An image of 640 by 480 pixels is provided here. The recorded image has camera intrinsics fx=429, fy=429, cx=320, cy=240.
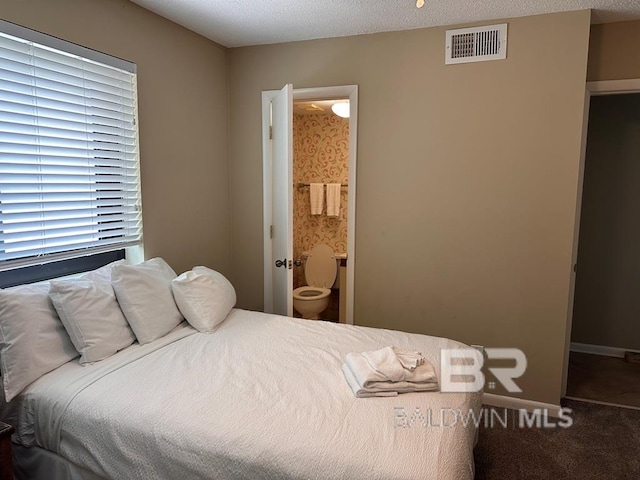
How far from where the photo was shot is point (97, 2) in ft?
7.52

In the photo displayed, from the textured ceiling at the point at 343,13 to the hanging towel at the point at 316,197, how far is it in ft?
6.09

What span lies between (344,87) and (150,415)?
96.2 inches

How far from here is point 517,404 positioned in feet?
9.71

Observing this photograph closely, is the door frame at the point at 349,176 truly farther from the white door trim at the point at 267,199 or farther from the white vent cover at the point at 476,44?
the white vent cover at the point at 476,44

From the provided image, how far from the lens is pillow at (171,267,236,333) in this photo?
7.83 ft

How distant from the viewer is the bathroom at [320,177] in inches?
188

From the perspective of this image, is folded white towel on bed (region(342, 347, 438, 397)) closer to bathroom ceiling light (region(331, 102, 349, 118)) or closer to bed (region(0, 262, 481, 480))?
bed (region(0, 262, 481, 480))

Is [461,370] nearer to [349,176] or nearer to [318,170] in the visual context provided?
[349,176]

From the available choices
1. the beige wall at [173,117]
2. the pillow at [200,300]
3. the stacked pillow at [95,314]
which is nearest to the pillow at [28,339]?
the stacked pillow at [95,314]

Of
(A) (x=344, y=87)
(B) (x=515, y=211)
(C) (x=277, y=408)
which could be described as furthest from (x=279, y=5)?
(C) (x=277, y=408)

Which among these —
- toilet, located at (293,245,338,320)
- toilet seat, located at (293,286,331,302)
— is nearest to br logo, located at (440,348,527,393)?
toilet seat, located at (293,286,331,302)

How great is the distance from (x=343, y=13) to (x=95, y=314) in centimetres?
222

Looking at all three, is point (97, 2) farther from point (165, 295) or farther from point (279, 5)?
point (165, 295)

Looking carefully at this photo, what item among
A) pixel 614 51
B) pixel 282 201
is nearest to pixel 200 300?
pixel 282 201
